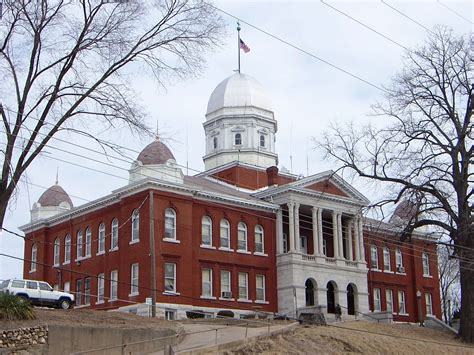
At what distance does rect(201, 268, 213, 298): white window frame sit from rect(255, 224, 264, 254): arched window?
5.23 metres

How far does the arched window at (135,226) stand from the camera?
55644 millimetres

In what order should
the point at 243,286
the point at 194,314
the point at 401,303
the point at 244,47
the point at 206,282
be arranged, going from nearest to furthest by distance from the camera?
the point at 194,314
the point at 206,282
the point at 243,286
the point at 244,47
the point at 401,303

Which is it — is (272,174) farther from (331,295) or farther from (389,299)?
(389,299)

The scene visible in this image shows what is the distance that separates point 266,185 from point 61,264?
712 inches

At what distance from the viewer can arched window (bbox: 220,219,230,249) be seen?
59219 mm

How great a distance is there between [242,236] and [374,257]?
49.9 ft

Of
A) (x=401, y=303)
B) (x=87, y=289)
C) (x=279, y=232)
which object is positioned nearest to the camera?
(x=87, y=289)

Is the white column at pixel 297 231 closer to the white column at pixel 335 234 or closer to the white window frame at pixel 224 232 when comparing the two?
the white column at pixel 335 234

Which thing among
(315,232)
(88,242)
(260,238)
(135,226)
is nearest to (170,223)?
(135,226)

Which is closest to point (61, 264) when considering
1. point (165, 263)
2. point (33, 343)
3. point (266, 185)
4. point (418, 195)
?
point (165, 263)

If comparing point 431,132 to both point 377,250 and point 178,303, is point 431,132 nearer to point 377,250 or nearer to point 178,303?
point 178,303

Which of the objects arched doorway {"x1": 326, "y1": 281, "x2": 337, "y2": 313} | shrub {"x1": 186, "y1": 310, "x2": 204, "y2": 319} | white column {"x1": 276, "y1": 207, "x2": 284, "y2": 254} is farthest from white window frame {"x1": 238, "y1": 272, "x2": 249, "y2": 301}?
arched doorway {"x1": 326, "y1": 281, "x2": 337, "y2": 313}

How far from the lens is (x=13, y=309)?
94.7 feet

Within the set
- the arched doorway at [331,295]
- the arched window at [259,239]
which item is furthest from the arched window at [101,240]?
the arched doorway at [331,295]
